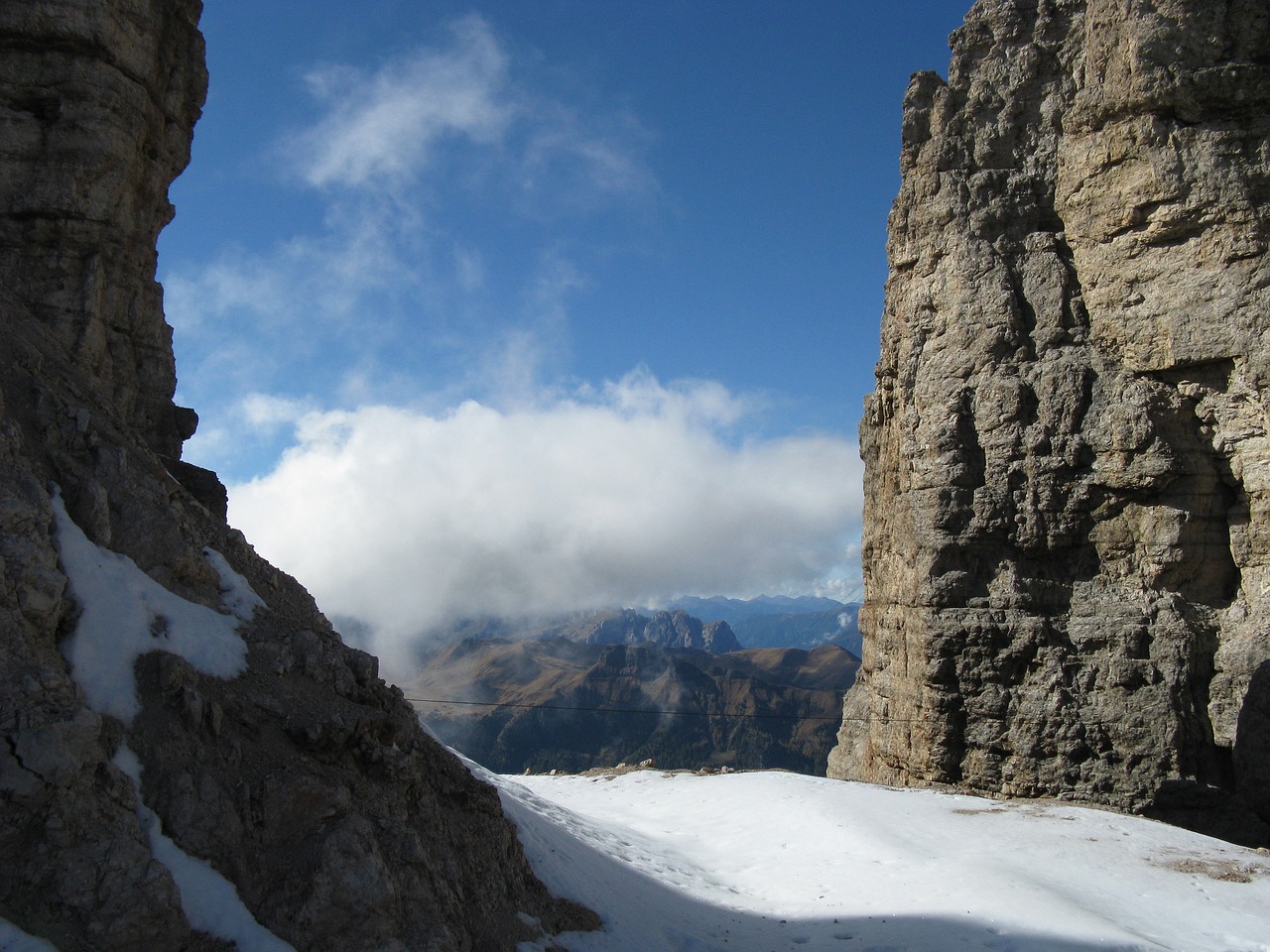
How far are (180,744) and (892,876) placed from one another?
10921 mm

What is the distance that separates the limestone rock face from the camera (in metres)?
18.5

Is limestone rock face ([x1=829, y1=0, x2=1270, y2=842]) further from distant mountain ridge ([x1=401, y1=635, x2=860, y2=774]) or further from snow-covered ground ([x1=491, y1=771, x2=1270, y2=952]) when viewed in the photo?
distant mountain ridge ([x1=401, y1=635, x2=860, y2=774])

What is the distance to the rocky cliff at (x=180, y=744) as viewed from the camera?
656cm

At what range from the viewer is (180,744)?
7816mm

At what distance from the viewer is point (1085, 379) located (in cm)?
2023

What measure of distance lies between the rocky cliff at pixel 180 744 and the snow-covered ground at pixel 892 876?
7.52 ft

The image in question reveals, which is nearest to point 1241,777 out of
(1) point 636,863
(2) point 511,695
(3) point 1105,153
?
(1) point 636,863

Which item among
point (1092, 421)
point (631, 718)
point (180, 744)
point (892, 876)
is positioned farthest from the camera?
point (631, 718)

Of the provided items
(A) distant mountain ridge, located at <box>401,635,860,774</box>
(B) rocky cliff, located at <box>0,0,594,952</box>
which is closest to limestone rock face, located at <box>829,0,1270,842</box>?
(B) rocky cliff, located at <box>0,0,594,952</box>

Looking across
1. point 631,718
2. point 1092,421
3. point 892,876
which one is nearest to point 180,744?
point 892,876

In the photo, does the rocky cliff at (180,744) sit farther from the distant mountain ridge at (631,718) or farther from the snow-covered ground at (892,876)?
the distant mountain ridge at (631,718)

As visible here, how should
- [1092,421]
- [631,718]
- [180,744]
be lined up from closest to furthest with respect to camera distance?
[180,744], [1092,421], [631,718]

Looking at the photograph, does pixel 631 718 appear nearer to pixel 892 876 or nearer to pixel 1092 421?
pixel 1092 421

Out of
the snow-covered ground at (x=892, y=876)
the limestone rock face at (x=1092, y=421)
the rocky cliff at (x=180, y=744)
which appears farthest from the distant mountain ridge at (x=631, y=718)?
the rocky cliff at (x=180, y=744)
